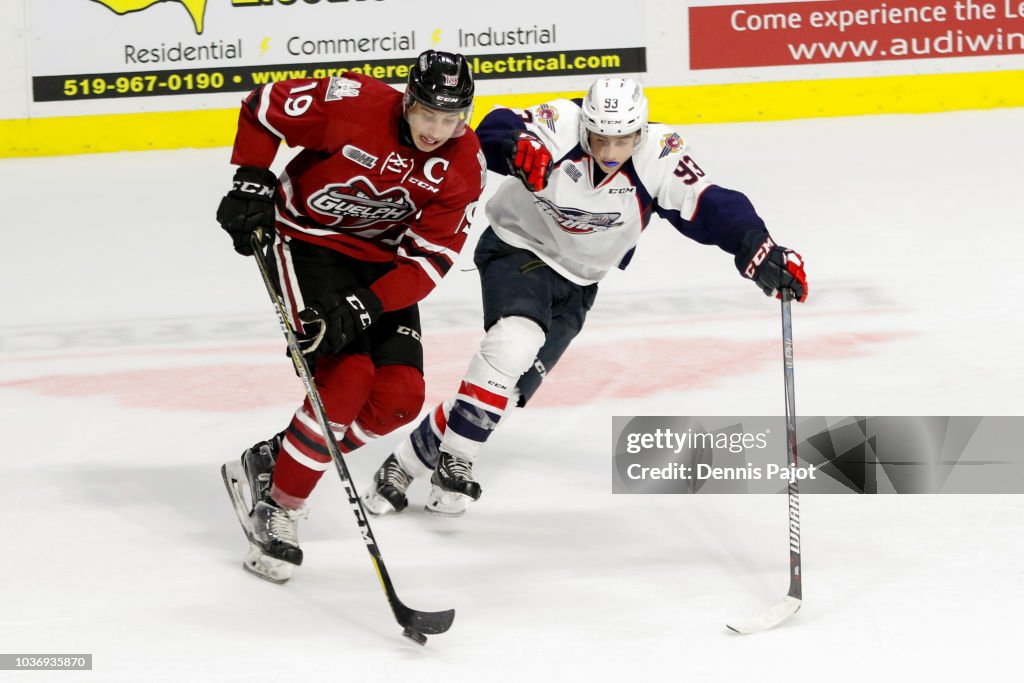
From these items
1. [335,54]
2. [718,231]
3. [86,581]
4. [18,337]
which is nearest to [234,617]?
[86,581]

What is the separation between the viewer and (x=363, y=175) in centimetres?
356

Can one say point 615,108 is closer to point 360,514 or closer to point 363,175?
point 363,175

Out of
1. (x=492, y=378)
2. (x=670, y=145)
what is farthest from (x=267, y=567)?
(x=670, y=145)

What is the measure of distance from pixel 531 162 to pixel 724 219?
0.52 meters

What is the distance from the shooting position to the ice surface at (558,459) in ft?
9.82

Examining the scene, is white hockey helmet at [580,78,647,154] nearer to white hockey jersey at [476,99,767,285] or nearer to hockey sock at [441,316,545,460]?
white hockey jersey at [476,99,767,285]

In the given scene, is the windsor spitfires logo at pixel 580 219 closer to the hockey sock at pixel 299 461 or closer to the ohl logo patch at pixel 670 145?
the ohl logo patch at pixel 670 145

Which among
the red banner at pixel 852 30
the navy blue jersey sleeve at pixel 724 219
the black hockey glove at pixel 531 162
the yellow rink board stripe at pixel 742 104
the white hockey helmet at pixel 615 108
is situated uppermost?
the red banner at pixel 852 30

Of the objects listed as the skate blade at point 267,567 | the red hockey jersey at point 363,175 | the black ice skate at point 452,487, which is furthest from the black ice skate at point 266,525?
the red hockey jersey at point 363,175

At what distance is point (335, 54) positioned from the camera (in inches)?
325

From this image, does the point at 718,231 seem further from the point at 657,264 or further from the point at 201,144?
the point at 201,144

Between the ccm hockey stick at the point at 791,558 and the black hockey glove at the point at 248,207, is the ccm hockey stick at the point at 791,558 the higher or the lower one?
the lower one

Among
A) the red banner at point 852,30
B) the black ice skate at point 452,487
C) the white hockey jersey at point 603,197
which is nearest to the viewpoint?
the white hockey jersey at point 603,197

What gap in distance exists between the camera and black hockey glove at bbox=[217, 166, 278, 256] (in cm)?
346
